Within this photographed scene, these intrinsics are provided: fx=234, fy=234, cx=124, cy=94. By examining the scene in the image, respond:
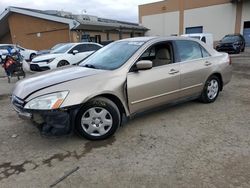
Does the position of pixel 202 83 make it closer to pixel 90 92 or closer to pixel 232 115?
pixel 232 115

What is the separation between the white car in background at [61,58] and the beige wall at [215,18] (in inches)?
794

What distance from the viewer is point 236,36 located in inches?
728

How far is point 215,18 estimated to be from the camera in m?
26.9

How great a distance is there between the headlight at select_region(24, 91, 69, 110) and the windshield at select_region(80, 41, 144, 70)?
1018 millimetres

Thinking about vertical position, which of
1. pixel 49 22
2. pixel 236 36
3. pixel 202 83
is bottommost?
pixel 202 83

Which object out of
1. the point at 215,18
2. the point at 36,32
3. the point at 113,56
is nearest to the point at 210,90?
the point at 113,56

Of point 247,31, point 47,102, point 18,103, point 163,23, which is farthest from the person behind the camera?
point 163,23

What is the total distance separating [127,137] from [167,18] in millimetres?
29777

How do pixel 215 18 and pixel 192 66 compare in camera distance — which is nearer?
pixel 192 66

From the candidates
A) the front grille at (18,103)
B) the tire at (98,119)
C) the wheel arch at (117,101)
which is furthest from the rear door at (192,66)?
the front grille at (18,103)

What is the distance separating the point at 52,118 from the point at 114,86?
40.5 inches

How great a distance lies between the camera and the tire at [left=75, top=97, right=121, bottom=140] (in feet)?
11.3

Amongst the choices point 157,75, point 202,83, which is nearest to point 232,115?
point 202,83

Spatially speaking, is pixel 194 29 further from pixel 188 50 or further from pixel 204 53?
pixel 188 50
